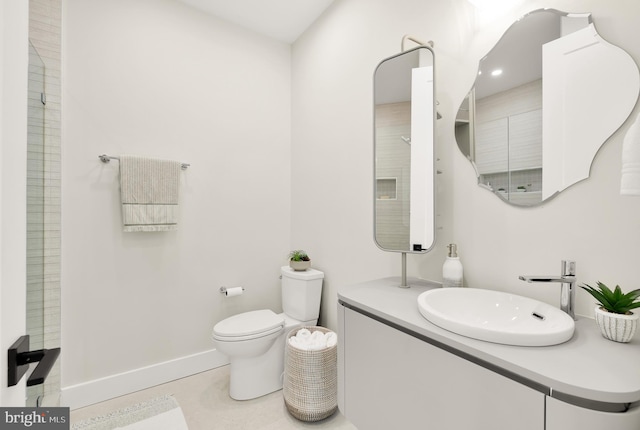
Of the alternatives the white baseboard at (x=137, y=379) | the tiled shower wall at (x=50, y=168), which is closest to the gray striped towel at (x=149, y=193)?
Answer: the tiled shower wall at (x=50, y=168)

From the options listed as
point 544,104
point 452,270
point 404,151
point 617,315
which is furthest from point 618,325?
point 404,151

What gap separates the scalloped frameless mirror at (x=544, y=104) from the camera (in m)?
0.96

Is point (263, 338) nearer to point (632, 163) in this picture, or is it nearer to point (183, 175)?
point (183, 175)

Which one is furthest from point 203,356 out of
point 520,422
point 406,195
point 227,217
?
point 520,422

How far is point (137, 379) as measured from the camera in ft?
6.61

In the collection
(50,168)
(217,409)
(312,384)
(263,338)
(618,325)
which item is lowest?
(217,409)

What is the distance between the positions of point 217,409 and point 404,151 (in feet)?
6.02

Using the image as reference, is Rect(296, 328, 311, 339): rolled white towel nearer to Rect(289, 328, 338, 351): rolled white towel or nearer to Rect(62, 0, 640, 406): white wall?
Rect(289, 328, 338, 351): rolled white towel

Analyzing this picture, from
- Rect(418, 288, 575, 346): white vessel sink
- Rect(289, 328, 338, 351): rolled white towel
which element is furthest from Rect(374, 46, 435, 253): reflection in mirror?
Rect(289, 328, 338, 351): rolled white towel

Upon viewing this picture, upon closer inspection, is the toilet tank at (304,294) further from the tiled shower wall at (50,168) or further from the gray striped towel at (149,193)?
the tiled shower wall at (50,168)

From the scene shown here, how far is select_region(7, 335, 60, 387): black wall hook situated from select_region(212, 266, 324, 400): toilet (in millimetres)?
1336

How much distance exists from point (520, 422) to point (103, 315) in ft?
7.32

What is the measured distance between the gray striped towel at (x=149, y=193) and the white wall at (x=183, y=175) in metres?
0.11

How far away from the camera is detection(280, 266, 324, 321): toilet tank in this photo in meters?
2.15
